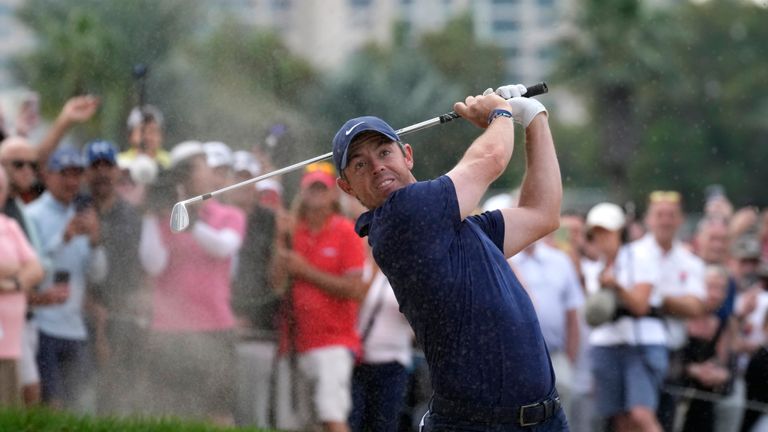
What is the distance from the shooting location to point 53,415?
24.1 ft

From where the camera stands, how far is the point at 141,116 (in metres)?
10.4

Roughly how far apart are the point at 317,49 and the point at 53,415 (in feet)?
15.2

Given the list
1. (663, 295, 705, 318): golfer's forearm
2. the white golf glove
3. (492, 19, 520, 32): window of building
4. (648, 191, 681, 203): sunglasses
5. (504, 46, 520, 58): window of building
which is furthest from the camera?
(492, 19, 520, 32): window of building

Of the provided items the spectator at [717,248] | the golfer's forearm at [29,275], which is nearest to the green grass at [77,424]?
the golfer's forearm at [29,275]

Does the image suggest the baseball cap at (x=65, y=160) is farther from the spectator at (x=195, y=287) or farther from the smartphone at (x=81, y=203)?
the spectator at (x=195, y=287)

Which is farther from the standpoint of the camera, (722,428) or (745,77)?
(745,77)

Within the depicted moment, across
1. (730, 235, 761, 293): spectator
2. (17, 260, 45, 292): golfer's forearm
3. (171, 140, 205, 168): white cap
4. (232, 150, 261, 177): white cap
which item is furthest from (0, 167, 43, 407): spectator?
(730, 235, 761, 293): spectator

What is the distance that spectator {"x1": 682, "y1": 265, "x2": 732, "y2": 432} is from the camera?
404 inches

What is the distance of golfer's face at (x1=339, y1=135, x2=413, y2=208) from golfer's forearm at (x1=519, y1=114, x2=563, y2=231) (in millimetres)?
524

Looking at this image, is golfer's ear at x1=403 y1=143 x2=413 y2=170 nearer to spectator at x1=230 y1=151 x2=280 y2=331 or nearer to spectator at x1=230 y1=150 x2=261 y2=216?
spectator at x1=230 y1=151 x2=280 y2=331

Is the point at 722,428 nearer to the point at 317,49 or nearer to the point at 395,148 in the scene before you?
the point at 317,49

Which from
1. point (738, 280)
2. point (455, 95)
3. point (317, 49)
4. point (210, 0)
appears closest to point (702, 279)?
point (738, 280)

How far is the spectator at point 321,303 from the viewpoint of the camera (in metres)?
9.23

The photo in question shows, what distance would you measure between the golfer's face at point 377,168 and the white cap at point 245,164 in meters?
4.81
